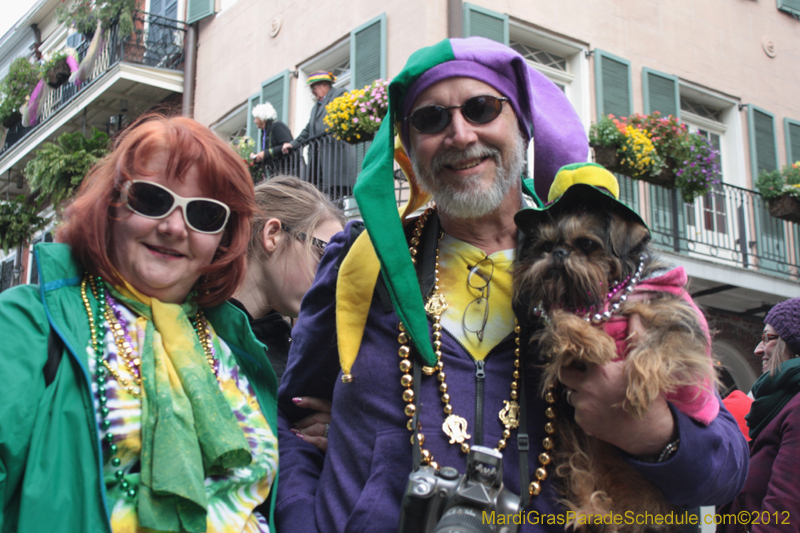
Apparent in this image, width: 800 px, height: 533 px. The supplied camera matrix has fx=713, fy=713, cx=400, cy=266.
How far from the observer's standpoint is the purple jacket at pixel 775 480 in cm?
286

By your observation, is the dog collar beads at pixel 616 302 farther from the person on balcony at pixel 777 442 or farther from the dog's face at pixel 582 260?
the person on balcony at pixel 777 442

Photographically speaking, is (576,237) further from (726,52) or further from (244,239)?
(726,52)

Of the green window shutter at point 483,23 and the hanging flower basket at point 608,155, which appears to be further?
the green window shutter at point 483,23

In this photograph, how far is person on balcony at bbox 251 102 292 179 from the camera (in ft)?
31.4

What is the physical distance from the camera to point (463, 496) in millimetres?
1428

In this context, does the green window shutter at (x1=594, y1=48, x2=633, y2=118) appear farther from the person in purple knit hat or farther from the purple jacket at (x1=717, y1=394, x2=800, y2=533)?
the person in purple knit hat

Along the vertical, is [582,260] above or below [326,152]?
below

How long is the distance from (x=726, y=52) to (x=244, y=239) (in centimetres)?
1139

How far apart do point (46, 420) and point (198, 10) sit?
1225 centimetres

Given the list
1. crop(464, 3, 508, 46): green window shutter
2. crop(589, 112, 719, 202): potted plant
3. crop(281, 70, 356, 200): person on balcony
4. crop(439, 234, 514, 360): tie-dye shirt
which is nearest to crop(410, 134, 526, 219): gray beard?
crop(439, 234, 514, 360): tie-dye shirt

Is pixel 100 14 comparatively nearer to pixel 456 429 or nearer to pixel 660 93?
pixel 660 93

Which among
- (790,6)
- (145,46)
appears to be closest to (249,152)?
(145,46)

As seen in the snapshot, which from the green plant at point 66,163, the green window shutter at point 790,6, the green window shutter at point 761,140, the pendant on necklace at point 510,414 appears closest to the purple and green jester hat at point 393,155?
the pendant on necklace at point 510,414

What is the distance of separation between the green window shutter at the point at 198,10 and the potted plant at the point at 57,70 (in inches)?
159
